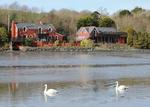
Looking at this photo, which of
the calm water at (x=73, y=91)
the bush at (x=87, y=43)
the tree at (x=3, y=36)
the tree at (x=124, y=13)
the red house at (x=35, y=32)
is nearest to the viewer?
the calm water at (x=73, y=91)

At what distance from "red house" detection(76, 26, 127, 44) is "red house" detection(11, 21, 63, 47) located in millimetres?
4935

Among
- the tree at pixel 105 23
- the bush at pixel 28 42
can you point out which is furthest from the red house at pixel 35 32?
the tree at pixel 105 23

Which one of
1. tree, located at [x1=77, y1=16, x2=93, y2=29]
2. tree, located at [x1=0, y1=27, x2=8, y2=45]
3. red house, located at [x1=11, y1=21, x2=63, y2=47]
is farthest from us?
tree, located at [x1=77, y1=16, x2=93, y2=29]

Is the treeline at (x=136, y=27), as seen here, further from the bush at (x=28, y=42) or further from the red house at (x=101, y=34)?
the bush at (x=28, y=42)

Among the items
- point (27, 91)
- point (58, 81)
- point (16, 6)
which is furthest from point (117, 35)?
point (27, 91)

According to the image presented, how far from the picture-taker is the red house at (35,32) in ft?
272

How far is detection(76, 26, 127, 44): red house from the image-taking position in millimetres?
86688

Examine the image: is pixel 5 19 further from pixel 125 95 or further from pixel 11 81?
pixel 125 95

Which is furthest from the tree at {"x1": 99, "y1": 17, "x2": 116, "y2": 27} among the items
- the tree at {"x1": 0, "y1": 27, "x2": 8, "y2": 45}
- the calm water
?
the calm water

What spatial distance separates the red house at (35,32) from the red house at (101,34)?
194 inches

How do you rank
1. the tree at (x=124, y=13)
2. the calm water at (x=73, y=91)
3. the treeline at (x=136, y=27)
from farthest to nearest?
the tree at (x=124, y=13) → the treeline at (x=136, y=27) → the calm water at (x=73, y=91)

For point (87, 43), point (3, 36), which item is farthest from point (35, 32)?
point (87, 43)

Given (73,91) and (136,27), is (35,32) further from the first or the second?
(73,91)

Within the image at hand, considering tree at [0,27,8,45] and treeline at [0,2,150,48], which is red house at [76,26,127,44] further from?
tree at [0,27,8,45]
